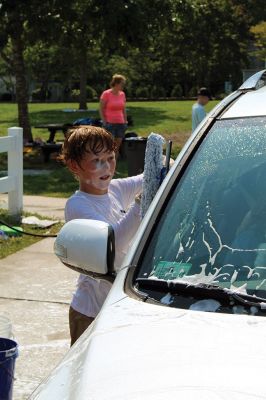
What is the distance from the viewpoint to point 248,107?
3.34 meters

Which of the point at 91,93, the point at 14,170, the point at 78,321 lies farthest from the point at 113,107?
the point at 91,93

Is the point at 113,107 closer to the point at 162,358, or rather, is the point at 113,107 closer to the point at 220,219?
the point at 220,219

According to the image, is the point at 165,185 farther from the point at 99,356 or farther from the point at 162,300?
the point at 99,356

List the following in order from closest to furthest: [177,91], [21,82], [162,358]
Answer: [162,358] < [21,82] < [177,91]

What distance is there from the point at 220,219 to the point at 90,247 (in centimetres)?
50

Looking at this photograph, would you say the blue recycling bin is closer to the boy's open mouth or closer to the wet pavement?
the boy's open mouth

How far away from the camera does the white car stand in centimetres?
209

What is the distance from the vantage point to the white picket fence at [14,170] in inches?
400

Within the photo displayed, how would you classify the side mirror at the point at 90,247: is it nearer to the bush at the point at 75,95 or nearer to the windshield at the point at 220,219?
the windshield at the point at 220,219

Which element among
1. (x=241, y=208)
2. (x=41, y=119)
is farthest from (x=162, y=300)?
(x=41, y=119)

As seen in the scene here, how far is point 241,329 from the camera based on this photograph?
90.5 inches

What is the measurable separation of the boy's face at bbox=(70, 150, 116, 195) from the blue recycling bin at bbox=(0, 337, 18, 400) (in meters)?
0.82

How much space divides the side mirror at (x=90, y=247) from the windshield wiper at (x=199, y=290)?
192 millimetres

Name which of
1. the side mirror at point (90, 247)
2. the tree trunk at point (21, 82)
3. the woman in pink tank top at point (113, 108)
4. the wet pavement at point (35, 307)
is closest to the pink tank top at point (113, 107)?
the woman in pink tank top at point (113, 108)
